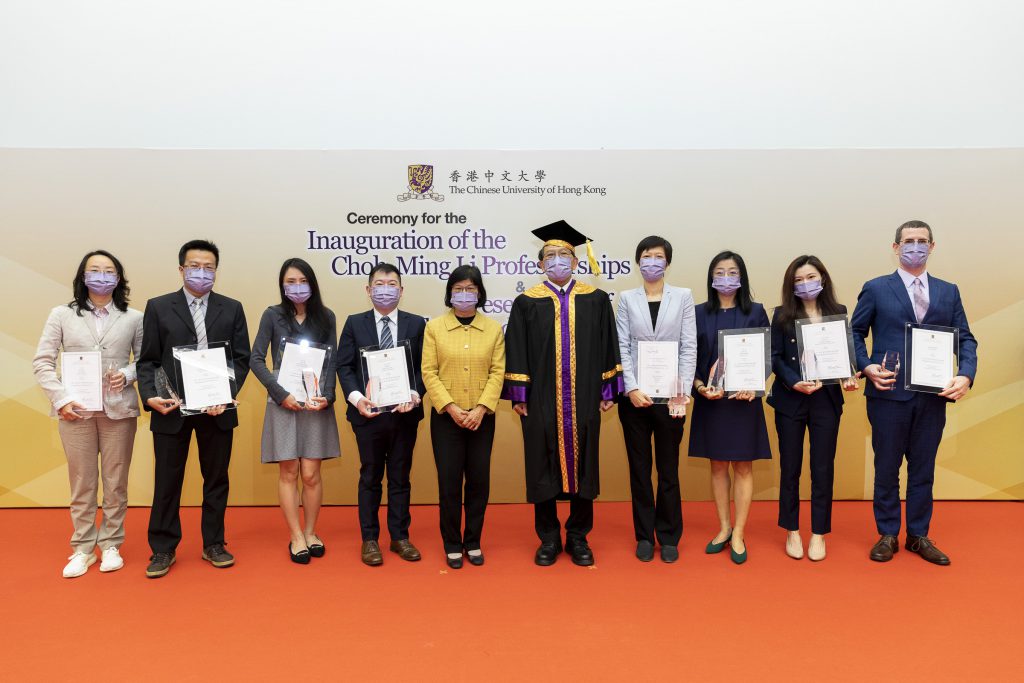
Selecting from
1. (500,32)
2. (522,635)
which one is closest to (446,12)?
(500,32)

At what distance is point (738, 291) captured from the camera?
3684 mm

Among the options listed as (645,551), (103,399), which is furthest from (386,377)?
(645,551)

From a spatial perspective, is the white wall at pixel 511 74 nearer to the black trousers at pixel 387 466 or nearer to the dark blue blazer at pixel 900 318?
the dark blue blazer at pixel 900 318

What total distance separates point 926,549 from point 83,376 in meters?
5.05

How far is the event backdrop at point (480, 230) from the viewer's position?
474cm

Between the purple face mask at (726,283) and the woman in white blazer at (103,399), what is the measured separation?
3.44m

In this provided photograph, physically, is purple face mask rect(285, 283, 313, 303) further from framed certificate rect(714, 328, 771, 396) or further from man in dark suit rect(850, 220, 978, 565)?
man in dark suit rect(850, 220, 978, 565)

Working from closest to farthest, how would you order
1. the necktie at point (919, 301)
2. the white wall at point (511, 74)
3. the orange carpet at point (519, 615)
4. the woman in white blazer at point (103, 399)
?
1. the orange carpet at point (519, 615)
2. the woman in white blazer at point (103, 399)
3. the necktie at point (919, 301)
4. the white wall at point (511, 74)

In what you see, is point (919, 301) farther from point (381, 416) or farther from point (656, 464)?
point (381, 416)

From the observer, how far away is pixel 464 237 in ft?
15.9

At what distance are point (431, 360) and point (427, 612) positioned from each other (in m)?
1.33

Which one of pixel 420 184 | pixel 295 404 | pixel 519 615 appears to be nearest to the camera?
pixel 519 615

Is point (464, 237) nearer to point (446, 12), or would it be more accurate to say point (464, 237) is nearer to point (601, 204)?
point (601, 204)

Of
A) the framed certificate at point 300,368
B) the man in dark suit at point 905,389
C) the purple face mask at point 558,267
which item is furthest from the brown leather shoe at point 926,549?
the framed certificate at point 300,368
